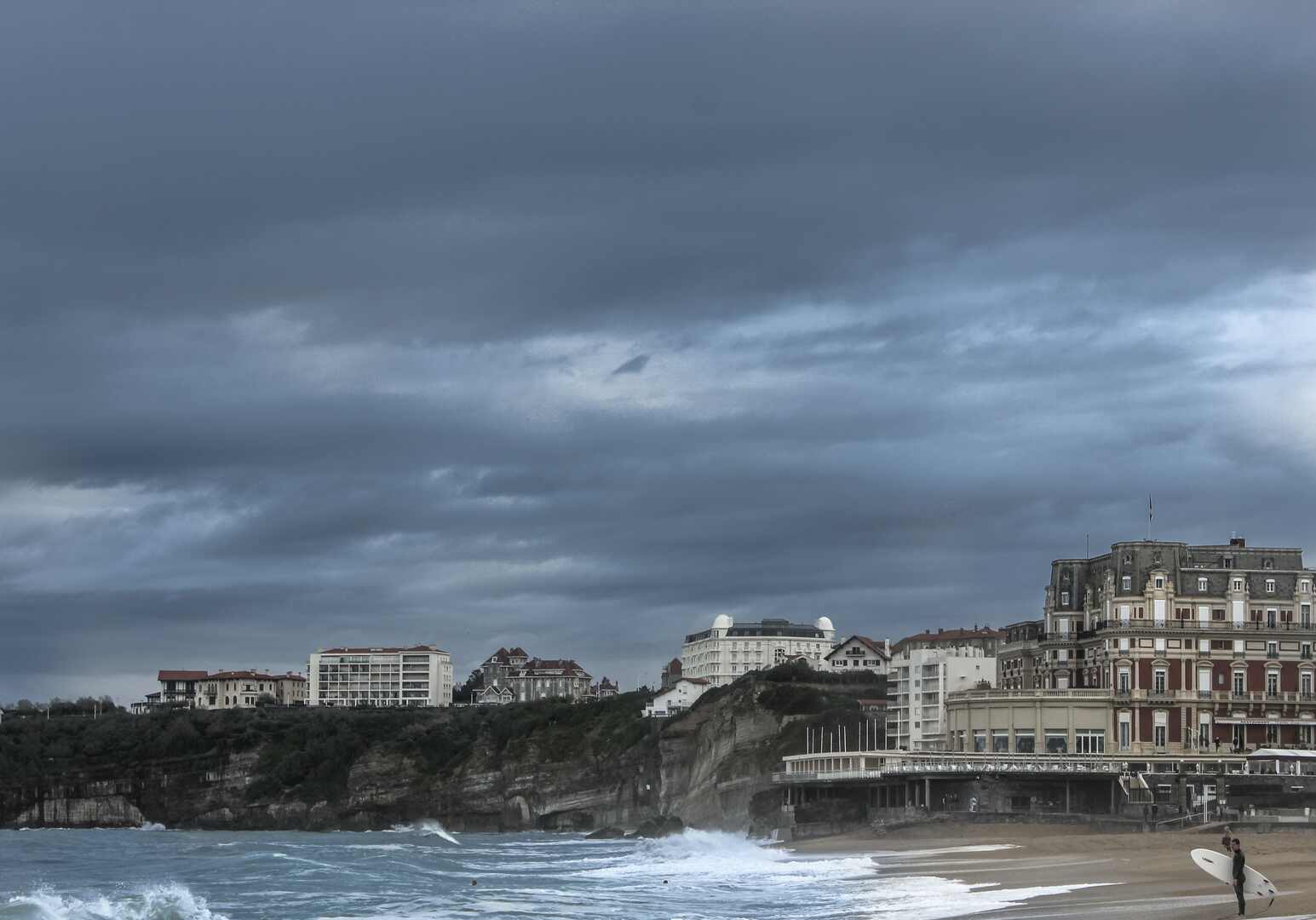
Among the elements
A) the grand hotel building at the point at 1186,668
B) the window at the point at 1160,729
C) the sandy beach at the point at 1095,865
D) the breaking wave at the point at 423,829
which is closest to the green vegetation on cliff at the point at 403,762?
the breaking wave at the point at 423,829

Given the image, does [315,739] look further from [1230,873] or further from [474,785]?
[1230,873]

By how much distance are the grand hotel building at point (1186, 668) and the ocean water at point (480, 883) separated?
1991cm

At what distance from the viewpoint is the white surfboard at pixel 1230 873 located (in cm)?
3962

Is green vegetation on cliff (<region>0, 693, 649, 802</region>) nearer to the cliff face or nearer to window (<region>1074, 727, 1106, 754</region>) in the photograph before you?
the cliff face

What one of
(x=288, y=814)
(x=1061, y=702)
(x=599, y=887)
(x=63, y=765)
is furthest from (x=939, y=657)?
(x=63, y=765)

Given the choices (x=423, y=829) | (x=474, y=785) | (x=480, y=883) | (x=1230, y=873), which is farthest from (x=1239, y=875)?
(x=474, y=785)

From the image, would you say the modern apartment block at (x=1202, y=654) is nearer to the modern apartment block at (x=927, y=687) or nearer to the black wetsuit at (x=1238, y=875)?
the modern apartment block at (x=927, y=687)

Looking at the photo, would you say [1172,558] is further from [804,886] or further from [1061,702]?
[804,886]

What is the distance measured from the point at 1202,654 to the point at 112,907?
62.7m

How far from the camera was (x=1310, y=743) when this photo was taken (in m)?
97.1

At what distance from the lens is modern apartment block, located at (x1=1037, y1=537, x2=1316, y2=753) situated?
97.5 m

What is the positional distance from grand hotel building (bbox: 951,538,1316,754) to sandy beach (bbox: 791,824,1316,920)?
1695 cm

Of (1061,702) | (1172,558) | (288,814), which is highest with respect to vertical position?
(1172,558)

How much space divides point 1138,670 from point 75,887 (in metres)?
56.8
